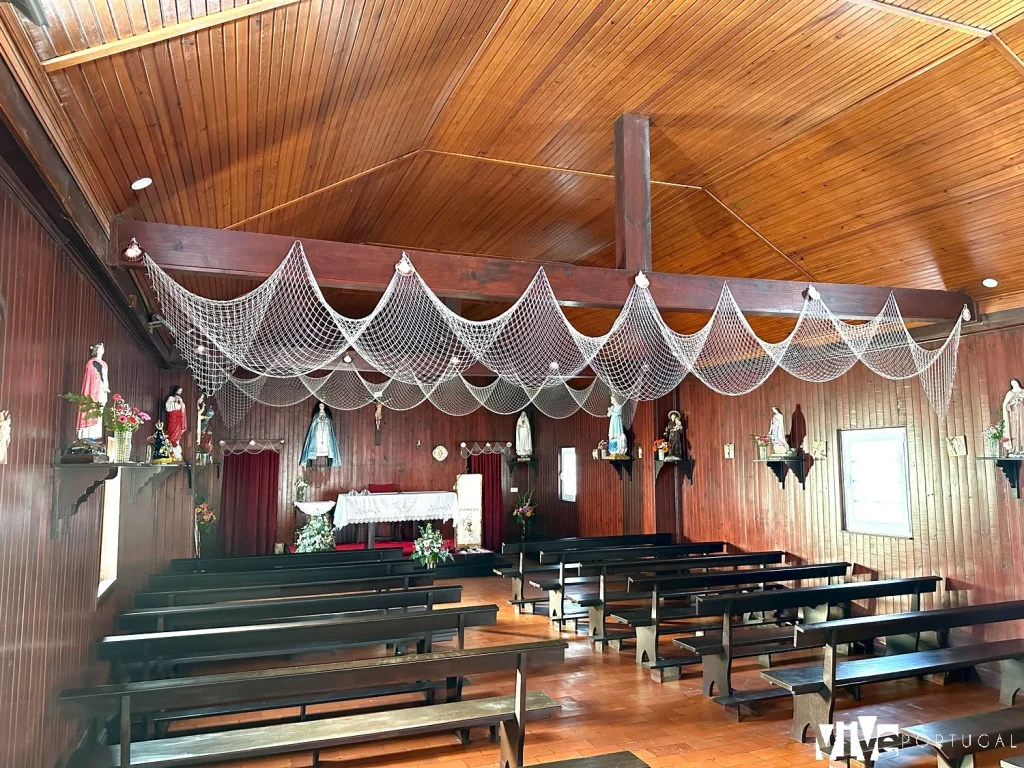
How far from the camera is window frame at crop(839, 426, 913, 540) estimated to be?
6898 millimetres

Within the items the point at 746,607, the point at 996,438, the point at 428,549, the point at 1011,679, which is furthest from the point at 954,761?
the point at 428,549

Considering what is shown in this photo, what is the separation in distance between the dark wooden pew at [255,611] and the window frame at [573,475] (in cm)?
713

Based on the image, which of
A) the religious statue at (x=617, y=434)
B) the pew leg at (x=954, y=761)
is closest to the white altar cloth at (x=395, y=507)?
the religious statue at (x=617, y=434)

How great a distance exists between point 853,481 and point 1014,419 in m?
1.99

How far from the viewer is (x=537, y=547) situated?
29.6ft

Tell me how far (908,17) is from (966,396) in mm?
3759

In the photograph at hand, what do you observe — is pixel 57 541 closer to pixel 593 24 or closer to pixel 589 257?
pixel 593 24

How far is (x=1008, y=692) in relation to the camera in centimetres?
521

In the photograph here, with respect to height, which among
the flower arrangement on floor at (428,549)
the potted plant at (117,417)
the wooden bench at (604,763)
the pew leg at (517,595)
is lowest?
the pew leg at (517,595)

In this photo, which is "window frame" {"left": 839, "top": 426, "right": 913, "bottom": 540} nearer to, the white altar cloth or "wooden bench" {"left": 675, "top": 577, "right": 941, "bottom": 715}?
"wooden bench" {"left": 675, "top": 577, "right": 941, "bottom": 715}

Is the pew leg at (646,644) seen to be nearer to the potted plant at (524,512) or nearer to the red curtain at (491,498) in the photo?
the red curtain at (491,498)

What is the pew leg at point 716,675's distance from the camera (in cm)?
526

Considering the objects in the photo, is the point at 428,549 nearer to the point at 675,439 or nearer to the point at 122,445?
the point at 122,445

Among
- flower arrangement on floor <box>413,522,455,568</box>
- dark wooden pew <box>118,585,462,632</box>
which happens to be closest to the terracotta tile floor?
dark wooden pew <box>118,585,462,632</box>
